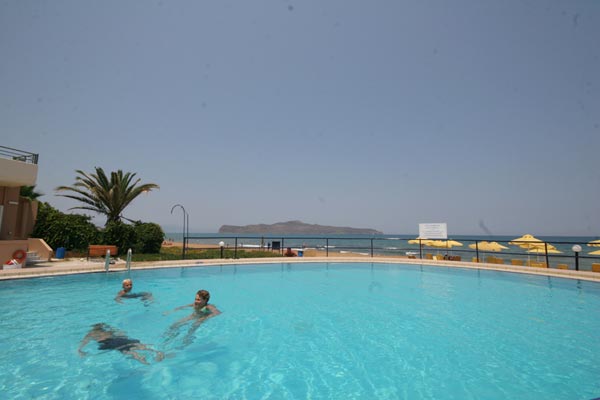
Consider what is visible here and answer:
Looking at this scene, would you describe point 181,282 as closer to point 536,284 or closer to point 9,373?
point 9,373

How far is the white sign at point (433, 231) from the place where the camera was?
19.9m

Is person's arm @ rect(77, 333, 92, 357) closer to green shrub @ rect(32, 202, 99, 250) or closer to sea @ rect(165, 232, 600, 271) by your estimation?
sea @ rect(165, 232, 600, 271)

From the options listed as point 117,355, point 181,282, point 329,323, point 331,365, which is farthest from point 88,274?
point 331,365

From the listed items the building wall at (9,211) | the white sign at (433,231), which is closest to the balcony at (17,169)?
the building wall at (9,211)

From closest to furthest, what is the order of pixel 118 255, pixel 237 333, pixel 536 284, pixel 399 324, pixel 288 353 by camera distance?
Result: pixel 288 353, pixel 237 333, pixel 399 324, pixel 536 284, pixel 118 255

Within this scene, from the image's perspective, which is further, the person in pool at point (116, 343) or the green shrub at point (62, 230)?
the green shrub at point (62, 230)

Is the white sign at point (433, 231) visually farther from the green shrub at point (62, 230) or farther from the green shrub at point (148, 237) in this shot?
the green shrub at point (62, 230)

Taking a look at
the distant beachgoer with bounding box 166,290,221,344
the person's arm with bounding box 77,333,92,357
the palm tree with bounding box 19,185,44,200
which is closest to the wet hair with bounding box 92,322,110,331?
the person's arm with bounding box 77,333,92,357

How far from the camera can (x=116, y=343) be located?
5676 mm

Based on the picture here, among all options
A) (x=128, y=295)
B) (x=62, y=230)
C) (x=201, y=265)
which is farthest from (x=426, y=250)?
(x=62, y=230)

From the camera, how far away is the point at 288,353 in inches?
220

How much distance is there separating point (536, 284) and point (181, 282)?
14233 millimetres

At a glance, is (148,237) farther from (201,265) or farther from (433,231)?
(433,231)

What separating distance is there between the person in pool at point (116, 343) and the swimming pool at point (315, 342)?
6.4 inches
